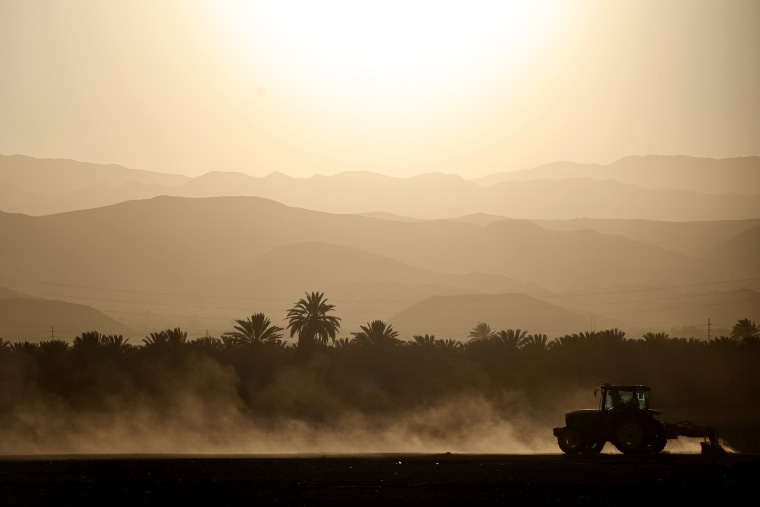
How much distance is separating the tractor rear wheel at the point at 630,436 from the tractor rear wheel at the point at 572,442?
222 cm

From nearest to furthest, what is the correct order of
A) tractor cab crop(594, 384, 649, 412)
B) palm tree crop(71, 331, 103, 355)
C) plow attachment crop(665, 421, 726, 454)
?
1. plow attachment crop(665, 421, 726, 454)
2. tractor cab crop(594, 384, 649, 412)
3. palm tree crop(71, 331, 103, 355)

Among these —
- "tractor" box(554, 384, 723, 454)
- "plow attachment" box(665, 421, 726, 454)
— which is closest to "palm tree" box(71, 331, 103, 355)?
"tractor" box(554, 384, 723, 454)

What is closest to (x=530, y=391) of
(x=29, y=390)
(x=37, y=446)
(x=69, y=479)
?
(x=29, y=390)

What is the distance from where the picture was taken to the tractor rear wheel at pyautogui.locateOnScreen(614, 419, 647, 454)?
198 feet

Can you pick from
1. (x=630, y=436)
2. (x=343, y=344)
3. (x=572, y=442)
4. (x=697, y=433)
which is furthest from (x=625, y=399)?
(x=343, y=344)

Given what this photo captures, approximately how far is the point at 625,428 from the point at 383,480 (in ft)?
46.7

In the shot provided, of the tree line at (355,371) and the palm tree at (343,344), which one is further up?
the palm tree at (343,344)

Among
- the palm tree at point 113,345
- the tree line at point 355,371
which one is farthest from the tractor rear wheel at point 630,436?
the palm tree at point 113,345

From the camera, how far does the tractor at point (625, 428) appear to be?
60344 millimetres

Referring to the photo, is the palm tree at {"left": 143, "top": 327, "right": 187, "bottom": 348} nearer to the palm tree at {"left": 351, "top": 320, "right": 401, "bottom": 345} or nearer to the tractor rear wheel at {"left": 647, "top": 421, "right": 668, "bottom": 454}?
the palm tree at {"left": 351, "top": 320, "right": 401, "bottom": 345}

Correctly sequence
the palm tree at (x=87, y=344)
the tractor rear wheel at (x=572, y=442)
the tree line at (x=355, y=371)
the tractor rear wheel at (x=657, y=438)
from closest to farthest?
the tractor rear wheel at (x=657, y=438), the tractor rear wheel at (x=572, y=442), the tree line at (x=355, y=371), the palm tree at (x=87, y=344)

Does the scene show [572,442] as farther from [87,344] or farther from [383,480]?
[87,344]

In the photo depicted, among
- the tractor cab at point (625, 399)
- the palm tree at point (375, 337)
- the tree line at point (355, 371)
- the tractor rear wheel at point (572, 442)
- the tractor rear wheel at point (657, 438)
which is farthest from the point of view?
the palm tree at point (375, 337)

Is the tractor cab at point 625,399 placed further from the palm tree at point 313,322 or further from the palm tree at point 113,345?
the palm tree at point 313,322
